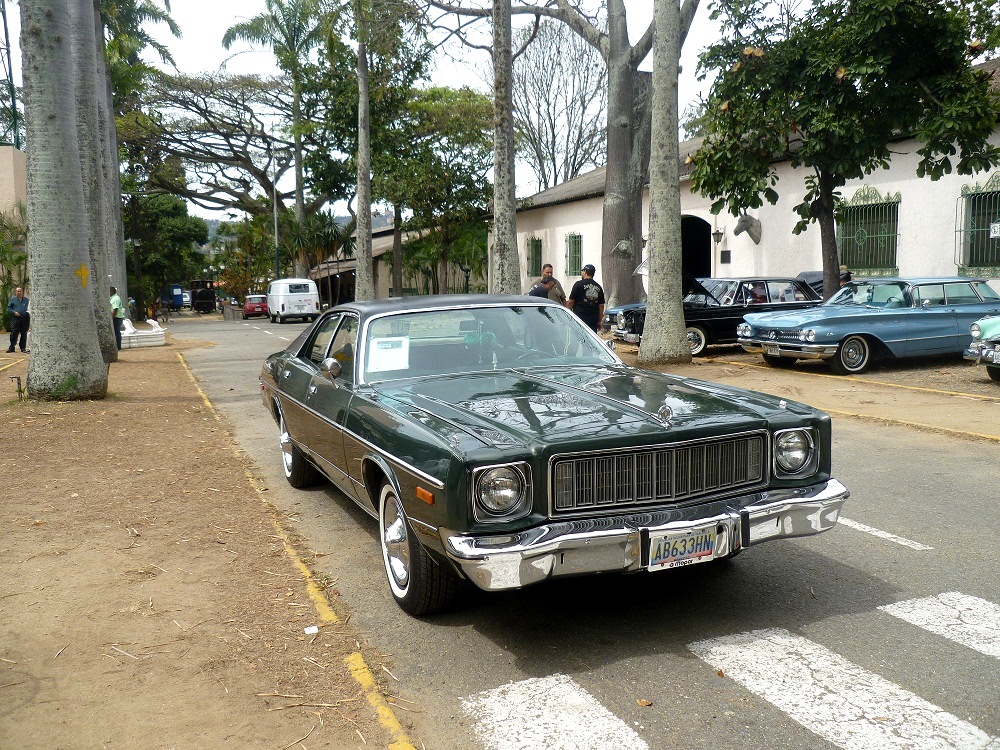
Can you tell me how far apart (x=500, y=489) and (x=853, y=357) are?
1152 cm

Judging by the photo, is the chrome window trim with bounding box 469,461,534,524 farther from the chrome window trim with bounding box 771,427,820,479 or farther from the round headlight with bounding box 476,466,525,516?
the chrome window trim with bounding box 771,427,820,479

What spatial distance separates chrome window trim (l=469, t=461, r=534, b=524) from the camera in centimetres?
378

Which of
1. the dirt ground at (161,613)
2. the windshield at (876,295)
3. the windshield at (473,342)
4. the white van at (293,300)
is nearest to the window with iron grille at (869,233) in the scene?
the windshield at (876,295)

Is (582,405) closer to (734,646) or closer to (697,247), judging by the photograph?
(734,646)

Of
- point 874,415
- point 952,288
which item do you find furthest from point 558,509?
point 952,288

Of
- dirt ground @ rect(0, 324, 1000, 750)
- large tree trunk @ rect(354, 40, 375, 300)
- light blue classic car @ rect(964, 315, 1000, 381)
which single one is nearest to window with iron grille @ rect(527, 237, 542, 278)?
large tree trunk @ rect(354, 40, 375, 300)

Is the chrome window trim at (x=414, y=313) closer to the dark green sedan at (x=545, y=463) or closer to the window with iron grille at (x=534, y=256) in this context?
the dark green sedan at (x=545, y=463)

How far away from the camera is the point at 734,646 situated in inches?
157

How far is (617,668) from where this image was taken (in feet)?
12.5

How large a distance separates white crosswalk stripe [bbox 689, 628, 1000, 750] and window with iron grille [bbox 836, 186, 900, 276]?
52.9ft

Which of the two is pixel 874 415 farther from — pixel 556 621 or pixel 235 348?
pixel 235 348

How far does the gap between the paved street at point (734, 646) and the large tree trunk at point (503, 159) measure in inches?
473

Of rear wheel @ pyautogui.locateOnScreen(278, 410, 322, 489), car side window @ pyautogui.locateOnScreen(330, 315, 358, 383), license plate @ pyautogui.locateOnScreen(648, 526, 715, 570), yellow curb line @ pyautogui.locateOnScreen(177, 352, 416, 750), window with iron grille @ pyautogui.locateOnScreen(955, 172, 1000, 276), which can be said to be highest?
window with iron grille @ pyautogui.locateOnScreen(955, 172, 1000, 276)

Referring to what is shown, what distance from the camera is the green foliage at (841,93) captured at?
14469 mm
